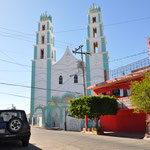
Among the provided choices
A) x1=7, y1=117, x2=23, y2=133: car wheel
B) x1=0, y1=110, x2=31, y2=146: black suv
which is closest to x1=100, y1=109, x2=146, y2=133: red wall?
x1=0, y1=110, x2=31, y2=146: black suv

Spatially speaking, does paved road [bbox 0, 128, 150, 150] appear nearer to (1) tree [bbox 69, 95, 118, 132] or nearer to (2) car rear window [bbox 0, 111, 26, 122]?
(2) car rear window [bbox 0, 111, 26, 122]

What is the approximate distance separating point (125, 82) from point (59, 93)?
1976cm

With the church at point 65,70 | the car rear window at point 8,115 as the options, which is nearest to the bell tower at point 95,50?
the church at point 65,70

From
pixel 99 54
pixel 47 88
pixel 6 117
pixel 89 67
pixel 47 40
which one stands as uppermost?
pixel 47 40

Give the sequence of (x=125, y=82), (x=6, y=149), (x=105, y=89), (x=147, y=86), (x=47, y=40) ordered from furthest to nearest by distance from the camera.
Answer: (x=47, y=40)
(x=105, y=89)
(x=125, y=82)
(x=147, y=86)
(x=6, y=149)

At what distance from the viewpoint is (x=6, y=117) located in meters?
7.95

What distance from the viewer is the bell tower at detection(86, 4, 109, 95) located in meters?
34.7

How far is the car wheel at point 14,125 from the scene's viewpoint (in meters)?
7.32

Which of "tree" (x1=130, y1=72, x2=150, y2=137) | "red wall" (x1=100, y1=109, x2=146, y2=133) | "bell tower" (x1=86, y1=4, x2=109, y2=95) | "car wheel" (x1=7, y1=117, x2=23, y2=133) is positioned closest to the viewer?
"car wheel" (x1=7, y1=117, x2=23, y2=133)

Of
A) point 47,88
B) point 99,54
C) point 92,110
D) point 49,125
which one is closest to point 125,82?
point 92,110

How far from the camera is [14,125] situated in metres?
7.42

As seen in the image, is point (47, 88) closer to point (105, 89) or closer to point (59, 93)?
point (59, 93)

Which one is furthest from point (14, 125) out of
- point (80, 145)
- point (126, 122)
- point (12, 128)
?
point (126, 122)

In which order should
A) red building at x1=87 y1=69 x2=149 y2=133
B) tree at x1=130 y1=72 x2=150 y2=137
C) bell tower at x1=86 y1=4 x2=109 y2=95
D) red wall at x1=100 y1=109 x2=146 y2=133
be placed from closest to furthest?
tree at x1=130 y1=72 x2=150 y2=137 → red building at x1=87 y1=69 x2=149 y2=133 → red wall at x1=100 y1=109 x2=146 y2=133 → bell tower at x1=86 y1=4 x2=109 y2=95
